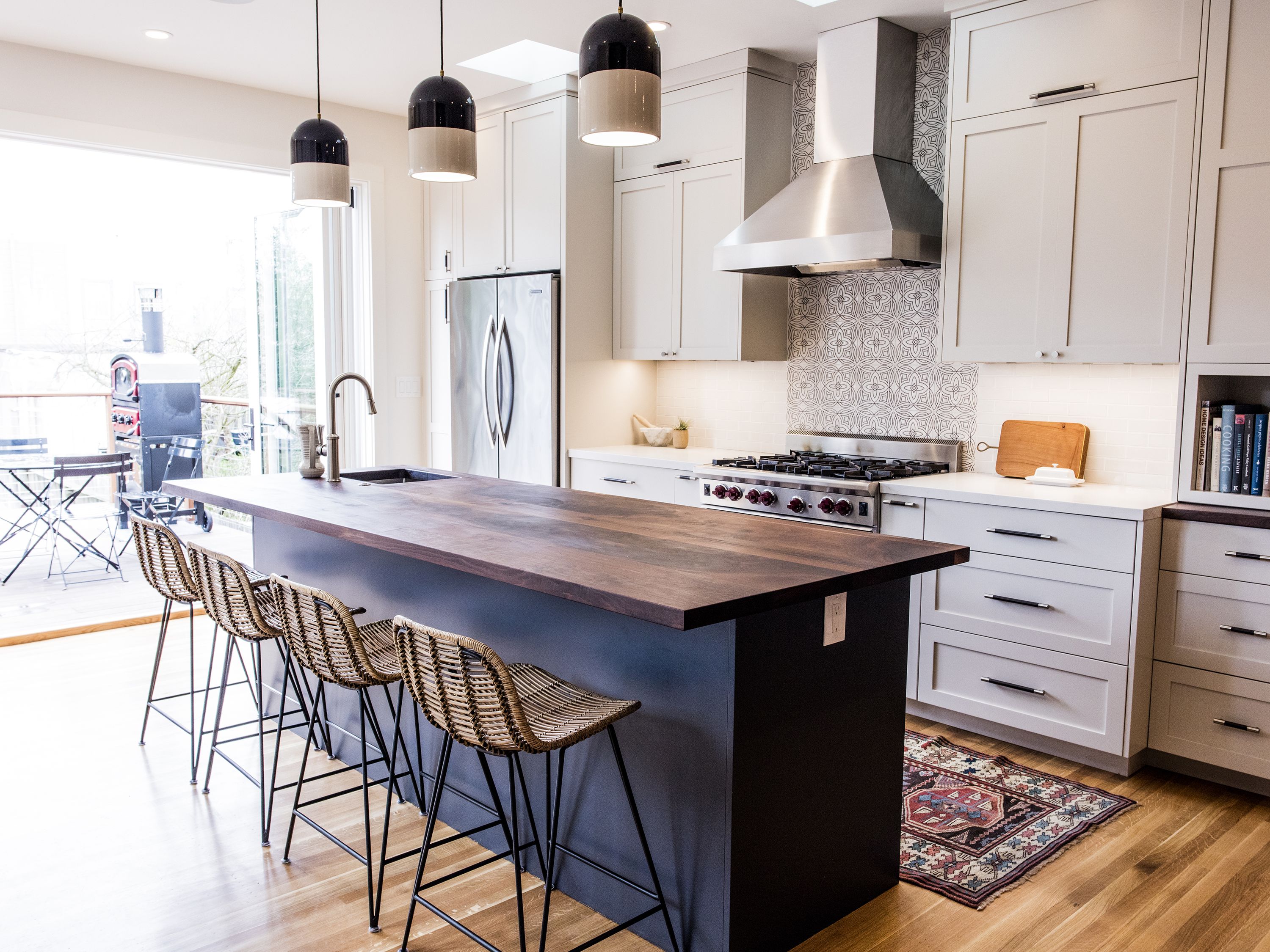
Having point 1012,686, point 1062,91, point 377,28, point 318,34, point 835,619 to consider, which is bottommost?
point 1012,686

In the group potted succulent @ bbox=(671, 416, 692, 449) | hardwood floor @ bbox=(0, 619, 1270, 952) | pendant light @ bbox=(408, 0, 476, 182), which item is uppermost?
pendant light @ bbox=(408, 0, 476, 182)

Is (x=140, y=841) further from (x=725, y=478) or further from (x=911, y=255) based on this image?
(x=911, y=255)

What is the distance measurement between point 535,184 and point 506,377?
1.08 m

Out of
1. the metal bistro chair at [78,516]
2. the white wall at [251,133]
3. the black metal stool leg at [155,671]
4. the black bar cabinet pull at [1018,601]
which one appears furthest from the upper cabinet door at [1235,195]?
the metal bistro chair at [78,516]

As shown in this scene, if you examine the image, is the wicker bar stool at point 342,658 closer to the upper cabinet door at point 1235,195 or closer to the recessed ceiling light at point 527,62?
the upper cabinet door at point 1235,195

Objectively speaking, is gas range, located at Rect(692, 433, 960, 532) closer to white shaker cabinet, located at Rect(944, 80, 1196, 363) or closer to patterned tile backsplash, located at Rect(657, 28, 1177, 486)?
patterned tile backsplash, located at Rect(657, 28, 1177, 486)

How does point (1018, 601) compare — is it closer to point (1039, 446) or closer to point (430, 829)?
point (1039, 446)

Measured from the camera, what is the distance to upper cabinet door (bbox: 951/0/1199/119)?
131 inches

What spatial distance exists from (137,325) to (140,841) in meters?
6.43

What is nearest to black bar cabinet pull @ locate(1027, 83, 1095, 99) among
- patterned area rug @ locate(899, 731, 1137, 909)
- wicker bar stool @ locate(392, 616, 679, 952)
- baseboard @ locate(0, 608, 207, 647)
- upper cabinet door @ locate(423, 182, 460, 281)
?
patterned area rug @ locate(899, 731, 1137, 909)

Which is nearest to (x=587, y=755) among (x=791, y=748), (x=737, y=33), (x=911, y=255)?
(x=791, y=748)

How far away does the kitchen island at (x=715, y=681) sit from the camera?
7.03 ft

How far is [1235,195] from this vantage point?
10.5ft

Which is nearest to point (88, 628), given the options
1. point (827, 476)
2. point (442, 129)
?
point (442, 129)
